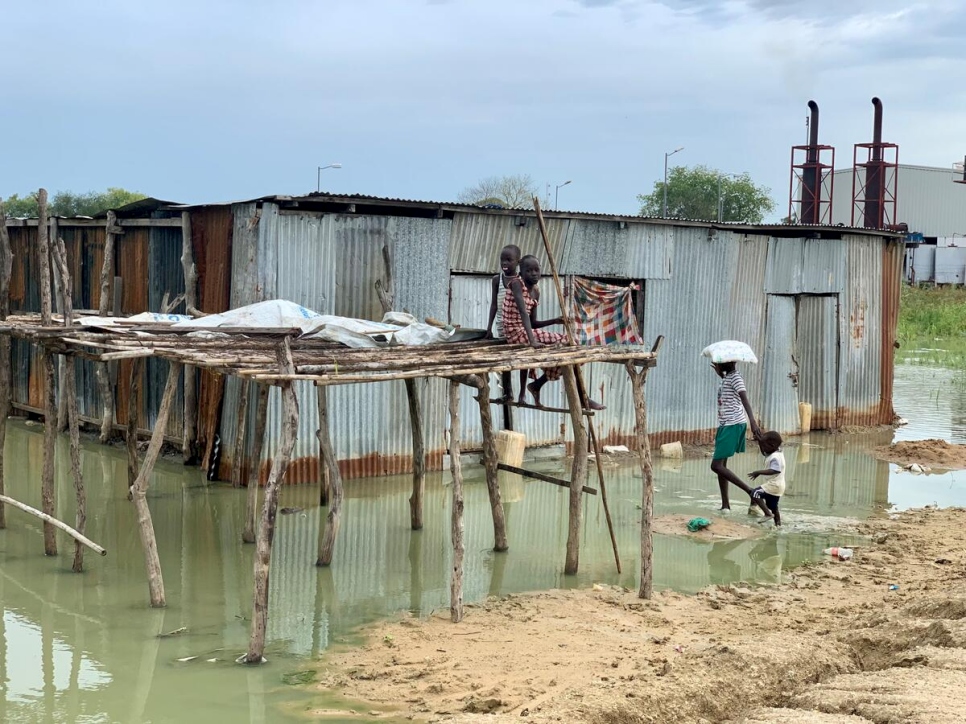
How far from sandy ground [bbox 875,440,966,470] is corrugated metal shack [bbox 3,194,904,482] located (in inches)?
72.8

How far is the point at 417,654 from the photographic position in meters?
7.21

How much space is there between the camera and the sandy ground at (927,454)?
1498 cm

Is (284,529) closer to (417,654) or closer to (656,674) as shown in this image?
(417,654)

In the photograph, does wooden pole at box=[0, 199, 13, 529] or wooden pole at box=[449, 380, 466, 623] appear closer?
wooden pole at box=[449, 380, 466, 623]

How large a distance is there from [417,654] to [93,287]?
401 inches

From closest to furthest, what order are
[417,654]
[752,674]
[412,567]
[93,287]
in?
[752,674] < [417,654] < [412,567] < [93,287]

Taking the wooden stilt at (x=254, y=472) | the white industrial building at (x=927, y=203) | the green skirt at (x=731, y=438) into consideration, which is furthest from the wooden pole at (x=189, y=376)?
the white industrial building at (x=927, y=203)

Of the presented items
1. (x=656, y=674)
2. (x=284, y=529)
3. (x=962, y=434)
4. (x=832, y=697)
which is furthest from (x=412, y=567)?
(x=962, y=434)

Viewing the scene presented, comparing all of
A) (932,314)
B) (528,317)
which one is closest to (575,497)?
(528,317)

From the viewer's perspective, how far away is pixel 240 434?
11.9m

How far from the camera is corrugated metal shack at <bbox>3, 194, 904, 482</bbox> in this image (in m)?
12.3

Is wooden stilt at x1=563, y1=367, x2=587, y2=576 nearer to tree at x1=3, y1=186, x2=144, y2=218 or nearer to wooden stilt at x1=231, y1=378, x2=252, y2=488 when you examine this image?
wooden stilt at x1=231, y1=378, x2=252, y2=488

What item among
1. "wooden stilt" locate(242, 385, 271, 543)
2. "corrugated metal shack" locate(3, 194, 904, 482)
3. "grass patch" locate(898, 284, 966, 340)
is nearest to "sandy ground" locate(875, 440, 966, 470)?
"corrugated metal shack" locate(3, 194, 904, 482)

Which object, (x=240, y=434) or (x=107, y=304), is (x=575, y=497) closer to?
(x=240, y=434)
